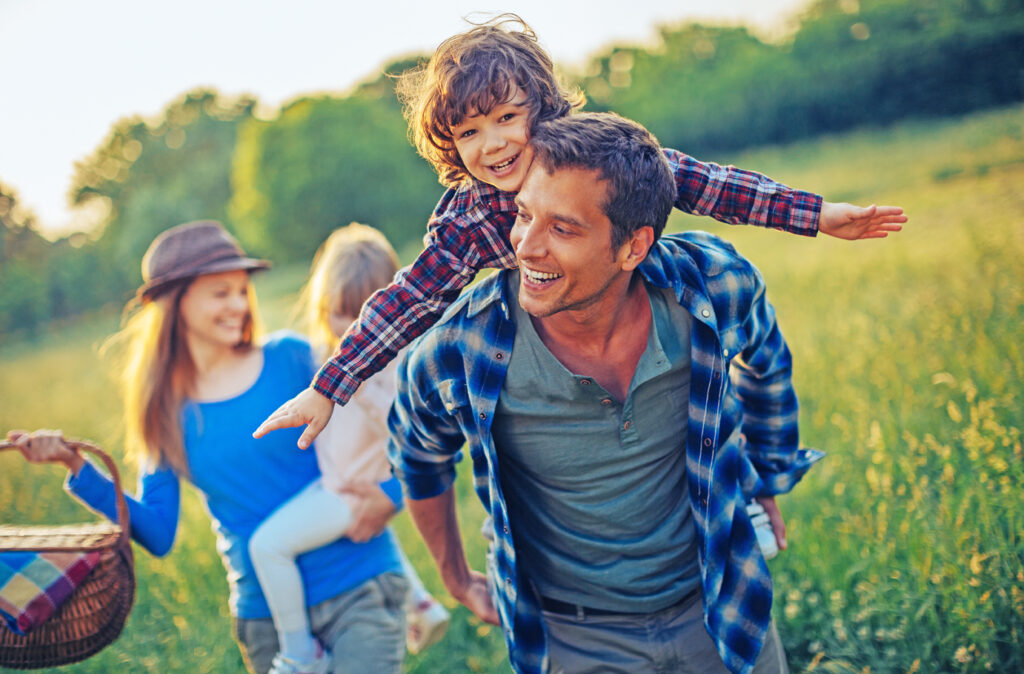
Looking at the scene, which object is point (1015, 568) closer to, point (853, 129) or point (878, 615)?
point (878, 615)

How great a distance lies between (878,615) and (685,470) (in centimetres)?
152

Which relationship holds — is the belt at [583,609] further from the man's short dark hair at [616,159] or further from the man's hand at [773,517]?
the man's short dark hair at [616,159]

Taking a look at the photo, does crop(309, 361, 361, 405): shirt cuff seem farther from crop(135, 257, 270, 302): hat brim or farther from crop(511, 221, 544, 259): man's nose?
crop(135, 257, 270, 302): hat brim

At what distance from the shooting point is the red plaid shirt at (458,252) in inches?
88.7

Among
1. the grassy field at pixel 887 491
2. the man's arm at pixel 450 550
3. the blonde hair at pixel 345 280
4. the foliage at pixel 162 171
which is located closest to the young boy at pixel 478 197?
the man's arm at pixel 450 550

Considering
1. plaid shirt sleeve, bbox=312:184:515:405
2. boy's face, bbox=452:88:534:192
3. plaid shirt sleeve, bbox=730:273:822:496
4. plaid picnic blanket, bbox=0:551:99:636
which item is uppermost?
boy's face, bbox=452:88:534:192

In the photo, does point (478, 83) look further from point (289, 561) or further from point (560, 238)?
point (289, 561)

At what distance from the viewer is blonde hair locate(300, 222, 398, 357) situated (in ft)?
11.1

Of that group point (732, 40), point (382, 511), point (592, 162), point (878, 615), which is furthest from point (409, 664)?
point (732, 40)

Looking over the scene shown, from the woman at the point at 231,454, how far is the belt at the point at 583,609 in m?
0.87

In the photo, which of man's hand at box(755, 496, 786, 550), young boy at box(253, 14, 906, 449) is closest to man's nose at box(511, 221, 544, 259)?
young boy at box(253, 14, 906, 449)

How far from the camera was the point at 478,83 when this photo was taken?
100 inches

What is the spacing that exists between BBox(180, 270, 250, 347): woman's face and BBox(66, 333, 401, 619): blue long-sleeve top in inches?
11.6

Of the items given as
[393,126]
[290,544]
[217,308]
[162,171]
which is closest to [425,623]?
[290,544]
